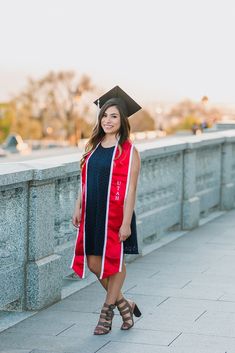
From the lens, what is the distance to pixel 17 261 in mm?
8164

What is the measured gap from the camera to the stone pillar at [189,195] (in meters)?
13.9

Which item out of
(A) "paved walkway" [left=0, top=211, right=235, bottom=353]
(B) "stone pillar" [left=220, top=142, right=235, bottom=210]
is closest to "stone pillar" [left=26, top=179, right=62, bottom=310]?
(A) "paved walkway" [left=0, top=211, right=235, bottom=353]

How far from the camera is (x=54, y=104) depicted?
11669cm

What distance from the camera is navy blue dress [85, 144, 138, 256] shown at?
726 cm

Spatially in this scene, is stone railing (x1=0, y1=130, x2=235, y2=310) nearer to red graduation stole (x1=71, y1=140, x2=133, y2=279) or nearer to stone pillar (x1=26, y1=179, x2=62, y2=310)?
stone pillar (x1=26, y1=179, x2=62, y2=310)

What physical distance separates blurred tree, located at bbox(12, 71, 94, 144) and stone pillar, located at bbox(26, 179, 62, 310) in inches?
4071

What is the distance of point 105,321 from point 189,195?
22.4 feet

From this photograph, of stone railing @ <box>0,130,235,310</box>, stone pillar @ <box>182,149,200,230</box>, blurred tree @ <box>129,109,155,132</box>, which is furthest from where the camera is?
blurred tree @ <box>129,109,155,132</box>

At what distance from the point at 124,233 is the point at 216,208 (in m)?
9.57

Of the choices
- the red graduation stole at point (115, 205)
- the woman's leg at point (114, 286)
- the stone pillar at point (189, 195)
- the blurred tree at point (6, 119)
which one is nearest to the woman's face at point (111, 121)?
the red graduation stole at point (115, 205)

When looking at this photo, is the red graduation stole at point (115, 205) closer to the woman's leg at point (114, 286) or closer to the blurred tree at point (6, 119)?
the woman's leg at point (114, 286)

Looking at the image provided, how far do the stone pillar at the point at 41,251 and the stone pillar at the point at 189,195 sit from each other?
17.8 ft

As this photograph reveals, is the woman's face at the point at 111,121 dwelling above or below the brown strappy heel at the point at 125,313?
above

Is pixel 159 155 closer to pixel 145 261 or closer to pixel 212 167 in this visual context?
pixel 145 261
